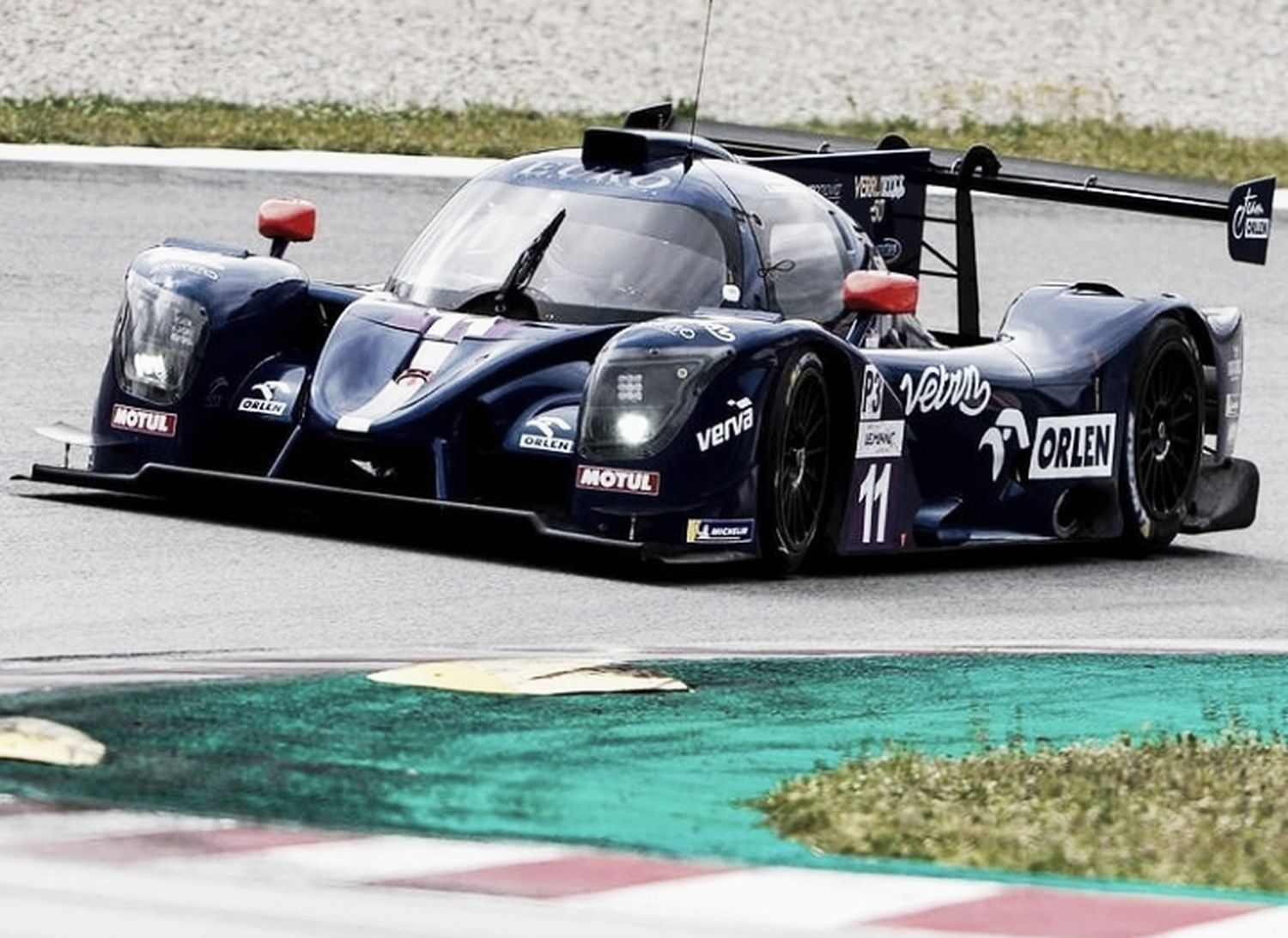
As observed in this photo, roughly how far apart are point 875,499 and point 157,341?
A: 2.27m

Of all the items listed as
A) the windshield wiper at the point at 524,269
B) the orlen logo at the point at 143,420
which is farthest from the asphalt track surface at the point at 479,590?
the windshield wiper at the point at 524,269

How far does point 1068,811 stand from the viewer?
5953 millimetres

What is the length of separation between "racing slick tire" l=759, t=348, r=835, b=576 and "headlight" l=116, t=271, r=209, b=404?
1.82 meters

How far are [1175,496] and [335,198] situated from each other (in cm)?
986

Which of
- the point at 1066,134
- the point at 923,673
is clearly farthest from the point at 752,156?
the point at 1066,134

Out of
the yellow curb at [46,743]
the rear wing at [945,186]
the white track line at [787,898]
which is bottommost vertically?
the yellow curb at [46,743]

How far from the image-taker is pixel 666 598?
351 inches

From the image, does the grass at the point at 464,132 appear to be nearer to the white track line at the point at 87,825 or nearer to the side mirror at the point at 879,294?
the side mirror at the point at 879,294

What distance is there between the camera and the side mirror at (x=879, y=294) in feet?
32.1

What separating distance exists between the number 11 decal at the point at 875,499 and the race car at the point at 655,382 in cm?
1

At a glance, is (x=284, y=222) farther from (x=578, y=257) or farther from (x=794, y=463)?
(x=794, y=463)

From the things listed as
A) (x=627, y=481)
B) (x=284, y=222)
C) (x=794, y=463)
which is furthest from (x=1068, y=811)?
(x=284, y=222)

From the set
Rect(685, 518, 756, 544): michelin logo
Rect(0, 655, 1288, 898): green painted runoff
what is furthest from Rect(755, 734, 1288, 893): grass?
Rect(685, 518, 756, 544): michelin logo

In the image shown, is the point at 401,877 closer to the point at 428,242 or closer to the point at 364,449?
the point at 364,449
